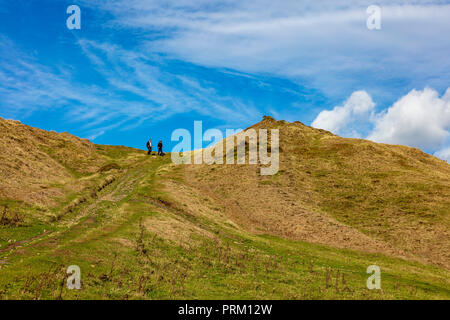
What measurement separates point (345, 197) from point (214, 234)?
91.7ft

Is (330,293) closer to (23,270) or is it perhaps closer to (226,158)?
(23,270)

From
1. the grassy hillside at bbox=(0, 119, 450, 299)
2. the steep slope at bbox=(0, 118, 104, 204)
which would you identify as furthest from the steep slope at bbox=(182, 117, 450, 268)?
the steep slope at bbox=(0, 118, 104, 204)

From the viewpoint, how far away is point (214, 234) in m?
39.2

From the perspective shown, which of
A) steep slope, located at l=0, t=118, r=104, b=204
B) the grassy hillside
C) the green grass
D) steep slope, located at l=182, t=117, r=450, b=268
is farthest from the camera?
steep slope, located at l=182, t=117, r=450, b=268

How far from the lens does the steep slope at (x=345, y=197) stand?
141ft

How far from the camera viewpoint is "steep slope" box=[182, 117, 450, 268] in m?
42.9

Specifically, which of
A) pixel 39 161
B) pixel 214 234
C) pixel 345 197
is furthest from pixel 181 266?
pixel 39 161

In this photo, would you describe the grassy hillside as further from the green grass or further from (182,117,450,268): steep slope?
(182,117,450,268): steep slope

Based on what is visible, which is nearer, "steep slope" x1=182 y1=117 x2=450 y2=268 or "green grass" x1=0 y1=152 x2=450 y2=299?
"green grass" x1=0 y1=152 x2=450 y2=299

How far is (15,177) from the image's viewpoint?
45781mm

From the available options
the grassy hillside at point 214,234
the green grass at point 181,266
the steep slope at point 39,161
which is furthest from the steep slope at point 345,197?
the steep slope at point 39,161

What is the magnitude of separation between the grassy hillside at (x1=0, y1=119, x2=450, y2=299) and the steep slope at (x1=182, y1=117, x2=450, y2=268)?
0.30m

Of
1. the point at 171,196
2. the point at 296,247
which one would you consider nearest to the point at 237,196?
the point at 171,196

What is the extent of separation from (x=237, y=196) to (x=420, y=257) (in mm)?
29181
